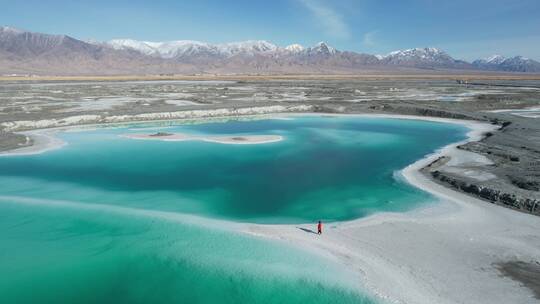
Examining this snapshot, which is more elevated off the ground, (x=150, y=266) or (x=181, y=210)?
(x=181, y=210)

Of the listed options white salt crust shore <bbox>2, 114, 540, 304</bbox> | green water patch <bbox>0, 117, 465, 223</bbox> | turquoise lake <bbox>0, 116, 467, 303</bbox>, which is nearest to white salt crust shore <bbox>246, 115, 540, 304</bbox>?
white salt crust shore <bbox>2, 114, 540, 304</bbox>

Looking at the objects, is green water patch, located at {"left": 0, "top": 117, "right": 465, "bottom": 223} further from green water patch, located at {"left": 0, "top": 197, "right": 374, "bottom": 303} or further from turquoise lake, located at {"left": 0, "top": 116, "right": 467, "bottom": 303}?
green water patch, located at {"left": 0, "top": 197, "right": 374, "bottom": 303}

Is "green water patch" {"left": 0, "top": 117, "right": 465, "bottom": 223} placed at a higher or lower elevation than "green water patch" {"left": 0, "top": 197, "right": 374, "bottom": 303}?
higher

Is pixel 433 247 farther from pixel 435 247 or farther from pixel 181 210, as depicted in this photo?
pixel 181 210

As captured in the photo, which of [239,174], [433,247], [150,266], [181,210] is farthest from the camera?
[239,174]

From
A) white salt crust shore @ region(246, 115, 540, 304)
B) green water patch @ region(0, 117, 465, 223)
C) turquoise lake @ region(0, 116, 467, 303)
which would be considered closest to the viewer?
white salt crust shore @ region(246, 115, 540, 304)

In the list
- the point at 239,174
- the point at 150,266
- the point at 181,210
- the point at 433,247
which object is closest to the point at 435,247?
the point at 433,247

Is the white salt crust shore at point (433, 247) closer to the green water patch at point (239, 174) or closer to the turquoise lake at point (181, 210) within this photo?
the turquoise lake at point (181, 210)
